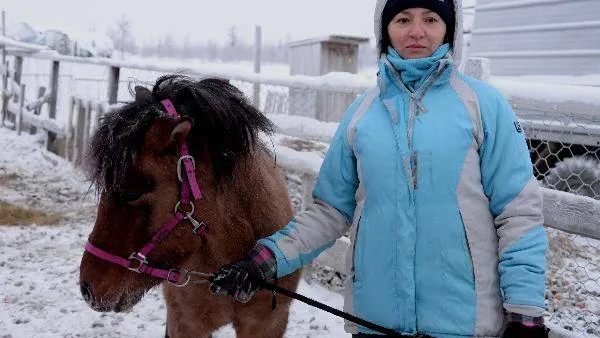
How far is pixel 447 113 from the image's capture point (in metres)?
1.76

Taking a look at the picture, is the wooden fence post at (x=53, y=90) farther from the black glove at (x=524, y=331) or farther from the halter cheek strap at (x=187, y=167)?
the black glove at (x=524, y=331)

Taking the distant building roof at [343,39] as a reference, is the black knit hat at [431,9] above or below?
below

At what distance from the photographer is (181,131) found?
6.29 feet

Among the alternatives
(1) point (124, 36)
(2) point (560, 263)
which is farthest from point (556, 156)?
(1) point (124, 36)

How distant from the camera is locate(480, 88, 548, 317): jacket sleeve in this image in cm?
159

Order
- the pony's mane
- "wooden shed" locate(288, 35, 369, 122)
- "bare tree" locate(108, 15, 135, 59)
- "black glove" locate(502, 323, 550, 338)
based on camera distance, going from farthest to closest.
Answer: "bare tree" locate(108, 15, 135, 59), "wooden shed" locate(288, 35, 369, 122), the pony's mane, "black glove" locate(502, 323, 550, 338)

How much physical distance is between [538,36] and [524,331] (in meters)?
5.31

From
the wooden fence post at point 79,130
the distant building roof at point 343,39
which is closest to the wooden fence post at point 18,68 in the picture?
the wooden fence post at point 79,130

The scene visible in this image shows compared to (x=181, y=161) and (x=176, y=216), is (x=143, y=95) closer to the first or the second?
(x=181, y=161)

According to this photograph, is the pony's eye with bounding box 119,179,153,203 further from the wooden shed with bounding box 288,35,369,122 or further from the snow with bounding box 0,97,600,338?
the wooden shed with bounding box 288,35,369,122

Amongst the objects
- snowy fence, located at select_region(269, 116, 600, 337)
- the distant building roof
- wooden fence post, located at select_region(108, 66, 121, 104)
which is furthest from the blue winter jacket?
the distant building roof

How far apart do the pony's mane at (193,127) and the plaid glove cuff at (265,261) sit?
0.33 meters

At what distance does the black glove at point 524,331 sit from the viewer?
1554 millimetres

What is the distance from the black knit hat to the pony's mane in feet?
2.20
